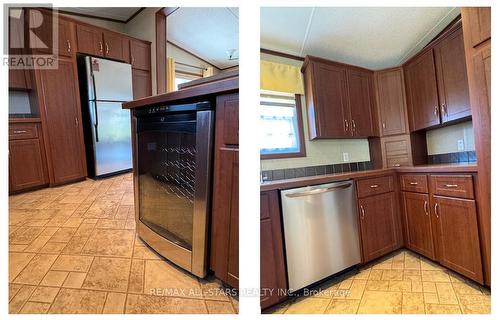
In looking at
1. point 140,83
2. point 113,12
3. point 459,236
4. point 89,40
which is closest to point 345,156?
point 459,236

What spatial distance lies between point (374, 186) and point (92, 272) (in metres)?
1.88

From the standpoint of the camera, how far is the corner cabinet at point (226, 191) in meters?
0.96

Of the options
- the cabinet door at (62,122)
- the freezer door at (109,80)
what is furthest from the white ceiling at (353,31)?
the cabinet door at (62,122)

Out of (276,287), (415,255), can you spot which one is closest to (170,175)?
(276,287)

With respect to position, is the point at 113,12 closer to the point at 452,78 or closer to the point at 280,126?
the point at 280,126

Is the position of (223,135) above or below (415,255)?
above

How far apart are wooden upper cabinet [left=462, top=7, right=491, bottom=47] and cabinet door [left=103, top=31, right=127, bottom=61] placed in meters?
3.40

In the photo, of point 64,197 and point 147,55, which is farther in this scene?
point 147,55

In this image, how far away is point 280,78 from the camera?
6.85 feet

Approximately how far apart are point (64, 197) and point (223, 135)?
2.02 meters

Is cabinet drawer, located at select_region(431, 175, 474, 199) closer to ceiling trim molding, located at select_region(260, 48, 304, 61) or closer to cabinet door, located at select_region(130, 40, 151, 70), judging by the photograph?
ceiling trim molding, located at select_region(260, 48, 304, 61)

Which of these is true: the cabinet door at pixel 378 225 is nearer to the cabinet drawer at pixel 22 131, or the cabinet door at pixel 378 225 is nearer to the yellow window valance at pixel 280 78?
the yellow window valance at pixel 280 78

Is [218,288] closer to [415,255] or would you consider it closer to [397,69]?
[415,255]

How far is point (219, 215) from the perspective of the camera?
1030mm
